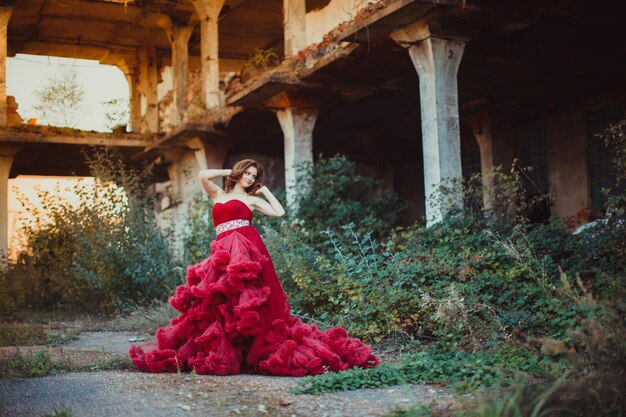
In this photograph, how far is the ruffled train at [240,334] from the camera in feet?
20.5

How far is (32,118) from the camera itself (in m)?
19.1

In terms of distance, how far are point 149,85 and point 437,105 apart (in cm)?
1259

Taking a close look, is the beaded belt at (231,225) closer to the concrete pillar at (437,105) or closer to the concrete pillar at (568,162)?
the concrete pillar at (437,105)

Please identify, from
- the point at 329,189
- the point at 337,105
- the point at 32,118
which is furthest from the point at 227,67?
the point at 329,189

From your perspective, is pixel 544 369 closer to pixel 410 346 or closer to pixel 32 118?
pixel 410 346

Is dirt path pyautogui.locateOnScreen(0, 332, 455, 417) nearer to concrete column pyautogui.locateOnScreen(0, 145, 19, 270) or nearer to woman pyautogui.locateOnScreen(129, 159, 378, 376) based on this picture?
woman pyautogui.locateOnScreen(129, 159, 378, 376)

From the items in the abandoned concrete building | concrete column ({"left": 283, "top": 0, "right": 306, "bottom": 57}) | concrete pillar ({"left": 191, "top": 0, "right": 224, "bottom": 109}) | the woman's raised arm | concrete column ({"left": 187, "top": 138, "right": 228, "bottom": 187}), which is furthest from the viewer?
concrete column ({"left": 187, "top": 138, "right": 228, "bottom": 187})

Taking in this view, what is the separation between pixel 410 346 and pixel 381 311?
0.58m

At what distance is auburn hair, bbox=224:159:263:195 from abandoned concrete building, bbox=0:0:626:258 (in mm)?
3445

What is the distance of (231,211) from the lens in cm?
691

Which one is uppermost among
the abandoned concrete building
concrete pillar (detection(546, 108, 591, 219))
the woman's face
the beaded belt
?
the abandoned concrete building

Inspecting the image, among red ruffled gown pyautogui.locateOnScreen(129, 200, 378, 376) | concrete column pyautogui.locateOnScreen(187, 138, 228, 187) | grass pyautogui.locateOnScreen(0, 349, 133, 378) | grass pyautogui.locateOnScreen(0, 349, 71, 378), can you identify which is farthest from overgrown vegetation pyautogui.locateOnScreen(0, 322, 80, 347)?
concrete column pyautogui.locateOnScreen(187, 138, 228, 187)

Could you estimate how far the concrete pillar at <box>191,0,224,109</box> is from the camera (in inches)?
647

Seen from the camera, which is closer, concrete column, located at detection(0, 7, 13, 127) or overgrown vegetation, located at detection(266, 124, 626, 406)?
overgrown vegetation, located at detection(266, 124, 626, 406)
